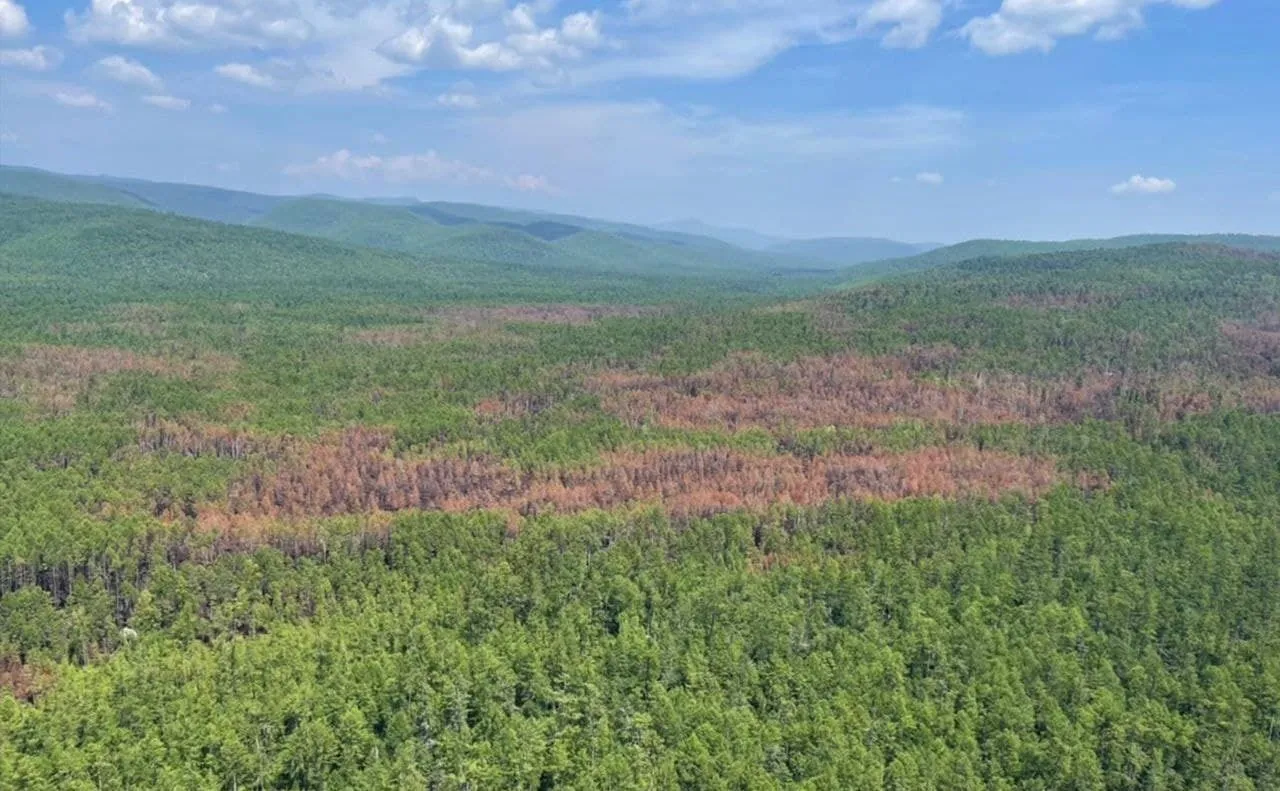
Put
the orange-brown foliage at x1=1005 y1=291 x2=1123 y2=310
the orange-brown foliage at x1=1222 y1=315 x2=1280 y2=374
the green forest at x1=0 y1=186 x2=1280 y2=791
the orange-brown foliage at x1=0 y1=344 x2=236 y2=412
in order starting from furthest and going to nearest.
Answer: the orange-brown foliage at x1=1005 y1=291 x2=1123 y2=310 < the orange-brown foliage at x1=1222 y1=315 x2=1280 y2=374 < the orange-brown foliage at x1=0 y1=344 x2=236 y2=412 < the green forest at x1=0 y1=186 x2=1280 y2=791

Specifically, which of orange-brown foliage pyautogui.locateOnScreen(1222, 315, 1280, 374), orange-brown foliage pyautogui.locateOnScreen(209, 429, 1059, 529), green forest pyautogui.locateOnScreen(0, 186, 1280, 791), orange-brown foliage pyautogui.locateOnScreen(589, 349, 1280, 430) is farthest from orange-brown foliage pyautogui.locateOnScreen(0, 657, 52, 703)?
orange-brown foliage pyautogui.locateOnScreen(1222, 315, 1280, 374)

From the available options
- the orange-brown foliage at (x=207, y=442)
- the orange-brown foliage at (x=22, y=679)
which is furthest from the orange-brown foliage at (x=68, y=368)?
the orange-brown foliage at (x=22, y=679)

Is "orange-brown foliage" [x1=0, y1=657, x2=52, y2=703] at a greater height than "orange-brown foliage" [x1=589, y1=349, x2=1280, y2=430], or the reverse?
"orange-brown foliage" [x1=589, y1=349, x2=1280, y2=430]

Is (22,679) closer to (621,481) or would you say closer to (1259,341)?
(621,481)

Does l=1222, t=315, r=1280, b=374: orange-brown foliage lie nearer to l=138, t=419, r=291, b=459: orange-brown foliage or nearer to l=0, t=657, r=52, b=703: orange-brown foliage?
l=138, t=419, r=291, b=459: orange-brown foliage

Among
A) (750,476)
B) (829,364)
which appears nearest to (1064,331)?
(829,364)

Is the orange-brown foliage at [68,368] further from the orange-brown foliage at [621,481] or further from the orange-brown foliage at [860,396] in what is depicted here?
the orange-brown foliage at [860,396]

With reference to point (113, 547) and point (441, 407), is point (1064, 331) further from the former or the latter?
point (113, 547)
